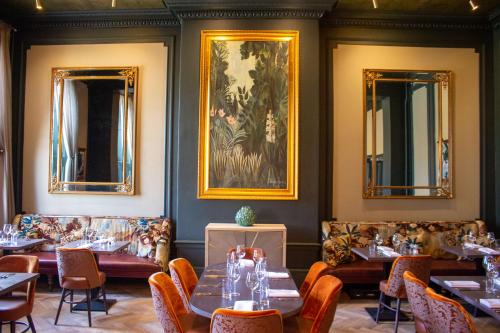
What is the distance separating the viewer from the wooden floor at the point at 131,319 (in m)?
3.95

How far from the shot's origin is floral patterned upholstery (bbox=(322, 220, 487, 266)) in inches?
209

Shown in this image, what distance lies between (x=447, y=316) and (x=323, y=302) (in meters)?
0.77

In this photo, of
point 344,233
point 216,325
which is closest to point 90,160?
point 344,233

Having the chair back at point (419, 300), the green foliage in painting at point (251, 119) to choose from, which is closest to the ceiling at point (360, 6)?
the green foliage in painting at point (251, 119)

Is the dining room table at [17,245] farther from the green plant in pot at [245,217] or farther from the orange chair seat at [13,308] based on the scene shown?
the green plant in pot at [245,217]

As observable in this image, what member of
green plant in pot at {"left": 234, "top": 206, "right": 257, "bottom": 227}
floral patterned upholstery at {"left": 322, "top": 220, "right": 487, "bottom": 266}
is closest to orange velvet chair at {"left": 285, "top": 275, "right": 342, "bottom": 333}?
green plant in pot at {"left": 234, "top": 206, "right": 257, "bottom": 227}

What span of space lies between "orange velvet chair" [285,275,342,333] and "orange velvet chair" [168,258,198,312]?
83cm

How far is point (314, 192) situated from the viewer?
529 cm

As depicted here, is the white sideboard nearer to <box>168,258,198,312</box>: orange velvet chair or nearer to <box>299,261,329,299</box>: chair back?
<box>168,258,198,312</box>: orange velvet chair

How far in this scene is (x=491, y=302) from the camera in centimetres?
255

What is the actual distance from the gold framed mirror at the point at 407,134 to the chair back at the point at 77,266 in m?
3.81

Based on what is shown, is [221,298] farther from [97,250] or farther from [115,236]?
[115,236]

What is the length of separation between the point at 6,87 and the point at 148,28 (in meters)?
2.29

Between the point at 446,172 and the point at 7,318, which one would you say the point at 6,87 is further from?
the point at 446,172
